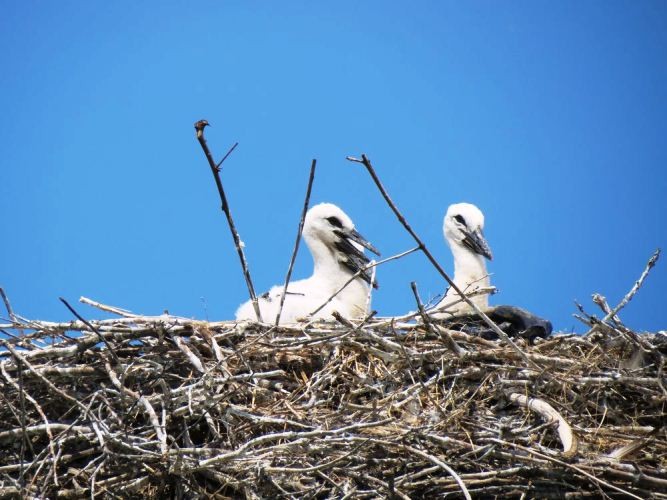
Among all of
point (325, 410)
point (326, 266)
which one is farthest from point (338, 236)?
point (325, 410)

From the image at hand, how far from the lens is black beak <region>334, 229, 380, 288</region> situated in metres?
8.48

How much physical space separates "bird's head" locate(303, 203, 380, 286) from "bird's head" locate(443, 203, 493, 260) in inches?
31.0

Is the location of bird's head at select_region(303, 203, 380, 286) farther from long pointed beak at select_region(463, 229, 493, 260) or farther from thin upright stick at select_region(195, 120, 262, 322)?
thin upright stick at select_region(195, 120, 262, 322)

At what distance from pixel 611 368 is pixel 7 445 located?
2877 mm

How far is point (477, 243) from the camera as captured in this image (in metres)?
8.77

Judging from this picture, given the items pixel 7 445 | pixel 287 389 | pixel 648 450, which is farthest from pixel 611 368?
pixel 7 445

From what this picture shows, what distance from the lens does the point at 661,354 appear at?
552 centimetres

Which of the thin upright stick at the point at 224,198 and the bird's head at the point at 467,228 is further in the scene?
the bird's head at the point at 467,228

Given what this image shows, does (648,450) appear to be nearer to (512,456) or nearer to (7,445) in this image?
(512,456)

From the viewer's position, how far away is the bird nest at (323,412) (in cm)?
472

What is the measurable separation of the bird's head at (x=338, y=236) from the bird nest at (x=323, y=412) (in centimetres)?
260

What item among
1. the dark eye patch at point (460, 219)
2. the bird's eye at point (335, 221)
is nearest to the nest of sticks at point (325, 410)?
the bird's eye at point (335, 221)

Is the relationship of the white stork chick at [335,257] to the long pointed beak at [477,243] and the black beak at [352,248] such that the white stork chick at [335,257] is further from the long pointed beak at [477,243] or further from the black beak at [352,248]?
the long pointed beak at [477,243]

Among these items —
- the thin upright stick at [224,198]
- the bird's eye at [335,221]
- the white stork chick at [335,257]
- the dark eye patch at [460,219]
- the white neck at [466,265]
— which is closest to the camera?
the thin upright stick at [224,198]
